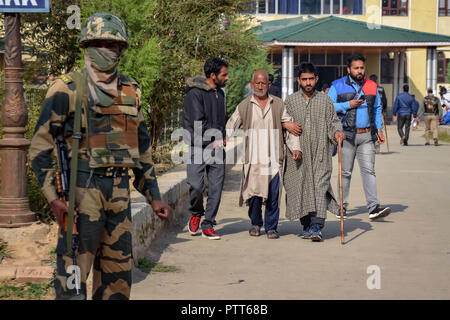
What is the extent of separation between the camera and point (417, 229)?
9.48 metres

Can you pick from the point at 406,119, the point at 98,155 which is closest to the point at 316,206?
the point at 98,155

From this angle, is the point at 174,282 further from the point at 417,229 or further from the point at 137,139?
the point at 417,229

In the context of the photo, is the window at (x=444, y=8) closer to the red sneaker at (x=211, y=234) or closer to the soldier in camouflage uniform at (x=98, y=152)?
the red sneaker at (x=211, y=234)

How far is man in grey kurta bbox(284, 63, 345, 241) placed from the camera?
8.83 m

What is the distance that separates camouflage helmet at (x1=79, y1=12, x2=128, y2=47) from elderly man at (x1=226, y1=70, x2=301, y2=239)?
459cm

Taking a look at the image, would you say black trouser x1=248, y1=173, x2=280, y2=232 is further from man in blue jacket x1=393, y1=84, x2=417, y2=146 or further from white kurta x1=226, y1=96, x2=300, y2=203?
man in blue jacket x1=393, y1=84, x2=417, y2=146

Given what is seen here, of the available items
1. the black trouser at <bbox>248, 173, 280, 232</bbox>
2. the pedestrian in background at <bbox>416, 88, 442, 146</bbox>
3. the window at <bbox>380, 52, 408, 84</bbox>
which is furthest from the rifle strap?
the window at <bbox>380, 52, 408, 84</bbox>

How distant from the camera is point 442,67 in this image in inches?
1955

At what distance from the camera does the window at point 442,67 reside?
1938 inches

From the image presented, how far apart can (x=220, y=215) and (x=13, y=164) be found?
12.3 feet

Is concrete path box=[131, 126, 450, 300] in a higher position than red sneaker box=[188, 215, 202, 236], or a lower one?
lower

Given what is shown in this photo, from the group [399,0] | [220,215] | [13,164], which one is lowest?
[220,215]

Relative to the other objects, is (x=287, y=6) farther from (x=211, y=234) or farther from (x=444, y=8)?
(x=211, y=234)

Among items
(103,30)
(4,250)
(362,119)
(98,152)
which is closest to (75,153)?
(98,152)
